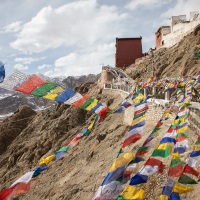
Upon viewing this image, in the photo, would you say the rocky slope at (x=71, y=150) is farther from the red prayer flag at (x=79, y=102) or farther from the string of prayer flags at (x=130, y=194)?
the red prayer flag at (x=79, y=102)

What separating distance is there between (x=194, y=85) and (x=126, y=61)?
4387 cm

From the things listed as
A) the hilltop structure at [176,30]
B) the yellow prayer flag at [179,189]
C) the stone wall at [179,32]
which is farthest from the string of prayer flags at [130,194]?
the stone wall at [179,32]

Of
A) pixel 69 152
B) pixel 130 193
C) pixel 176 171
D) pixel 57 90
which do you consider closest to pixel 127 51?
pixel 69 152

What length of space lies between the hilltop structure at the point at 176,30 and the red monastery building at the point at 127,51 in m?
3.88

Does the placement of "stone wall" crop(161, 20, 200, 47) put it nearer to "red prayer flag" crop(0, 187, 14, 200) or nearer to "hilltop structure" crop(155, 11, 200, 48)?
"hilltop structure" crop(155, 11, 200, 48)

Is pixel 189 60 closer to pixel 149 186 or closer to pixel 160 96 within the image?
pixel 160 96

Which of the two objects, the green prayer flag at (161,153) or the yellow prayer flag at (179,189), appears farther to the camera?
the green prayer flag at (161,153)

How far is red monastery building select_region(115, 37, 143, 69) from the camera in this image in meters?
61.4

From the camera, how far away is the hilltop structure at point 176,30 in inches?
1801

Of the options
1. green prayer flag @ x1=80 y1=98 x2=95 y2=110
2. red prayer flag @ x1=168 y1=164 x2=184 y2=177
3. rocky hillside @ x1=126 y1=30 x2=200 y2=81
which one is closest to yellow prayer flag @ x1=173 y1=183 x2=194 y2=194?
red prayer flag @ x1=168 y1=164 x2=184 y2=177

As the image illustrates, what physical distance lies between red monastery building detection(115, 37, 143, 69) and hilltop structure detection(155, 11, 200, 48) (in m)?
3.88

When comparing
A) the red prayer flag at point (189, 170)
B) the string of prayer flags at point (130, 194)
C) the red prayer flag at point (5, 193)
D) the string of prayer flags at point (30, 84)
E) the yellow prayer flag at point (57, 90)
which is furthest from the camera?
the yellow prayer flag at point (57, 90)

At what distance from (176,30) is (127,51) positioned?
497 inches

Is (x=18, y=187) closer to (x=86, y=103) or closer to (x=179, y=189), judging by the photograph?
(x=86, y=103)
